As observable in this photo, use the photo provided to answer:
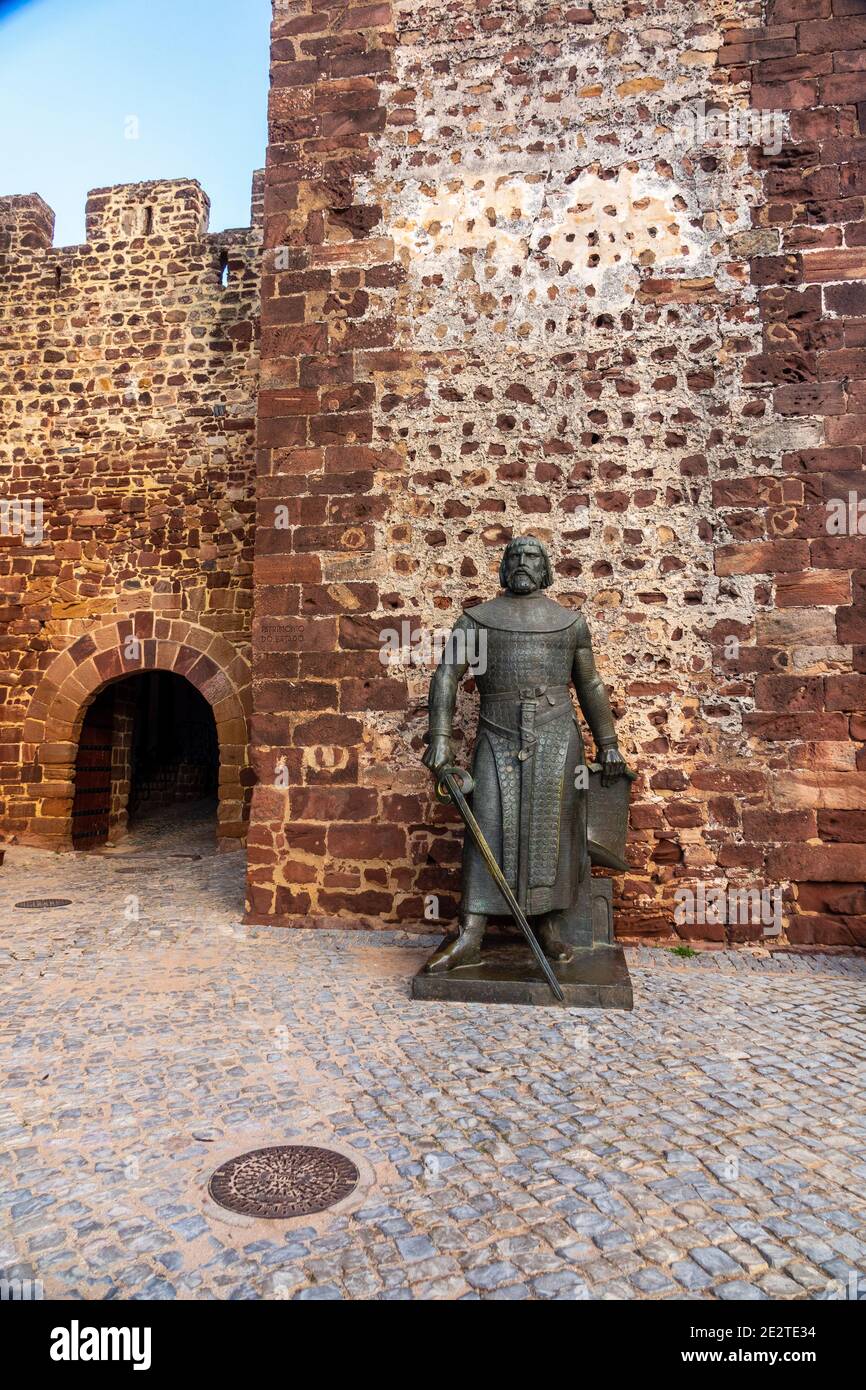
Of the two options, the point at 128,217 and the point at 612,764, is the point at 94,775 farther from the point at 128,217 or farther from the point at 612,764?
the point at 612,764

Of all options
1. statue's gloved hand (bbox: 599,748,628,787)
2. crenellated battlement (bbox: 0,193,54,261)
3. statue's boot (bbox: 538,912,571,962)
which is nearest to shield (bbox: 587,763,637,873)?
statue's gloved hand (bbox: 599,748,628,787)

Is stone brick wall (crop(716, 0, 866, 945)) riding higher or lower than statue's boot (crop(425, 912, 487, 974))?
higher

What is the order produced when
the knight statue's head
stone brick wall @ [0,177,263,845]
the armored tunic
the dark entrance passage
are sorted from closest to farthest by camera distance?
the armored tunic → the knight statue's head → stone brick wall @ [0,177,263,845] → the dark entrance passage

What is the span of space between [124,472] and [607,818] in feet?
24.2

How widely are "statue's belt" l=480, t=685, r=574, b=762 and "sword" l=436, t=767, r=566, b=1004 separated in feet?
0.96

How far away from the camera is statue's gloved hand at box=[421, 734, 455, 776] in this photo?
4.20m

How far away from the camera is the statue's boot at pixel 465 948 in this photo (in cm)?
418

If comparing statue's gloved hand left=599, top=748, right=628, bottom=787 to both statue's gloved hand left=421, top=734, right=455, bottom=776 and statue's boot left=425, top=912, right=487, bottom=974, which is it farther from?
statue's boot left=425, top=912, right=487, bottom=974

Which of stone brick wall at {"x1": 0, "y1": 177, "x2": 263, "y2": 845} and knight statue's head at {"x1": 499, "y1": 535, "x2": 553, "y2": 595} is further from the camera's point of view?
stone brick wall at {"x1": 0, "y1": 177, "x2": 263, "y2": 845}

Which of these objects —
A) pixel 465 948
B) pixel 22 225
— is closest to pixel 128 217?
pixel 22 225

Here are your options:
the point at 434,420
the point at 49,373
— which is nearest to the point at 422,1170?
the point at 434,420

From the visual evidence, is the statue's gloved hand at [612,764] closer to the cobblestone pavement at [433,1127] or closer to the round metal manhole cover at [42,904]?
the cobblestone pavement at [433,1127]

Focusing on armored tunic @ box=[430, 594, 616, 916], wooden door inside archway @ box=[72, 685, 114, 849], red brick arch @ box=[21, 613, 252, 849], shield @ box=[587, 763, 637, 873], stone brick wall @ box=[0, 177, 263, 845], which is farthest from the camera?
wooden door inside archway @ box=[72, 685, 114, 849]
